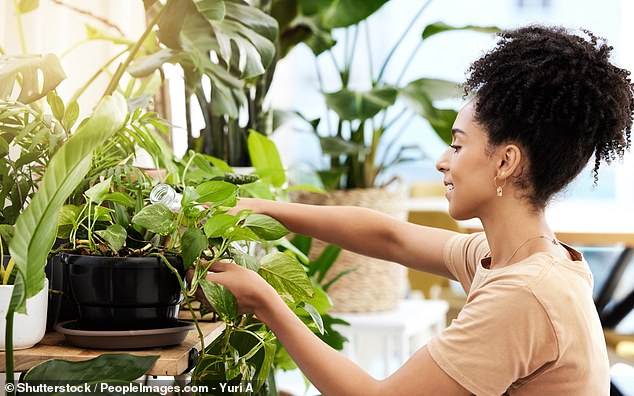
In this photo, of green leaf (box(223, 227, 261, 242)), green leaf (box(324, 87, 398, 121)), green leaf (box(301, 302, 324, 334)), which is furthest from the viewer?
green leaf (box(324, 87, 398, 121))

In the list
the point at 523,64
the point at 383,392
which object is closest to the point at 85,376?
the point at 383,392

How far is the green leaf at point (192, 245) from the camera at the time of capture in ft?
3.05

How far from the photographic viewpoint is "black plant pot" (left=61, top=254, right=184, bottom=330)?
0.92 meters

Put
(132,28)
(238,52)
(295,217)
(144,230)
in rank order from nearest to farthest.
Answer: (144,230) → (295,217) → (238,52) → (132,28)

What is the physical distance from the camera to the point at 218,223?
38.1 inches

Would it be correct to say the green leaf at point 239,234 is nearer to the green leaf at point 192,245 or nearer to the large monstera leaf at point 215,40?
the green leaf at point 192,245

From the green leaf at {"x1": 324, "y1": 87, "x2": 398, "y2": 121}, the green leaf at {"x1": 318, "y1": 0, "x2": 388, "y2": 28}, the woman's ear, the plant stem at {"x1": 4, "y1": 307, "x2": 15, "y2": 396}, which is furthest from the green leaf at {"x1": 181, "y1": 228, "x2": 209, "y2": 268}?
the green leaf at {"x1": 318, "y1": 0, "x2": 388, "y2": 28}

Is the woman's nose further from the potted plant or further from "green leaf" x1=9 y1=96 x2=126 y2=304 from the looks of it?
"green leaf" x1=9 y1=96 x2=126 y2=304

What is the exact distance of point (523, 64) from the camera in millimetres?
1158

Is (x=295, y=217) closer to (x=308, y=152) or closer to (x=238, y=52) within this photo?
(x=238, y=52)

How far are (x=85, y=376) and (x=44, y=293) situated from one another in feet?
0.47

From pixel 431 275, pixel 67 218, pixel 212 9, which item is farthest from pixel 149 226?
pixel 431 275

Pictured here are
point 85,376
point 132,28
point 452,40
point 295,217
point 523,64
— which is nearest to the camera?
point 85,376

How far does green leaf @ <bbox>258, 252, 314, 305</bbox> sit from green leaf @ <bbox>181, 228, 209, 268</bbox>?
17cm
